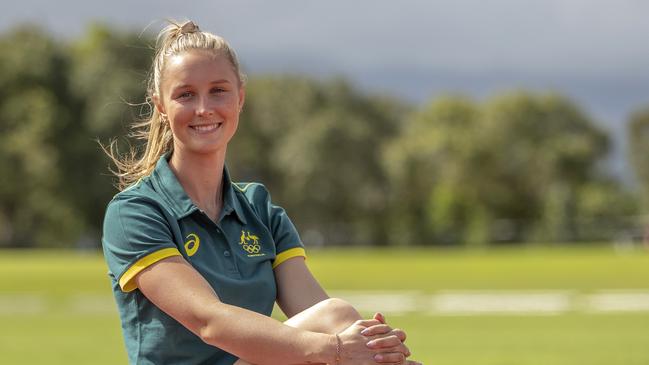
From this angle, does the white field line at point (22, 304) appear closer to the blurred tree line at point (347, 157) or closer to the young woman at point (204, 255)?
the young woman at point (204, 255)

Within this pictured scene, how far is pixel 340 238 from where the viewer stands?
226ft

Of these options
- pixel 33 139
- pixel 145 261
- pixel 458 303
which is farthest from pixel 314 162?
pixel 145 261

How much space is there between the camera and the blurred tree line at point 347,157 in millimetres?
54750

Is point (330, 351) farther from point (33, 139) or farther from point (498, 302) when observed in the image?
point (33, 139)

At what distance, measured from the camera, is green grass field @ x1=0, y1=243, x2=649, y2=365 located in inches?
502

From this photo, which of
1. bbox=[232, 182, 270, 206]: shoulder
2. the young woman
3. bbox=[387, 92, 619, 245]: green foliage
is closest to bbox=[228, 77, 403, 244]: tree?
bbox=[387, 92, 619, 245]: green foliage

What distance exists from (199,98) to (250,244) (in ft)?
1.79

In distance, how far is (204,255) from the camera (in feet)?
12.2

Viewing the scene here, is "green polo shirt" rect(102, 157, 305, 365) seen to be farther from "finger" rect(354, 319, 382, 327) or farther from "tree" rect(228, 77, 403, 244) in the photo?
"tree" rect(228, 77, 403, 244)

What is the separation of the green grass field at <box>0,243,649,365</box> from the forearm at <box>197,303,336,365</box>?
26.4 feet

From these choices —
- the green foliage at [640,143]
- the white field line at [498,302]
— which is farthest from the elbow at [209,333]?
the green foliage at [640,143]

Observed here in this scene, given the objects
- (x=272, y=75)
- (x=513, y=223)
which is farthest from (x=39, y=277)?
(x=272, y=75)

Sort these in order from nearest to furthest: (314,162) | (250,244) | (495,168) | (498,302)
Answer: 1. (250,244)
2. (498,302)
3. (314,162)
4. (495,168)

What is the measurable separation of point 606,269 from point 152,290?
89.6ft
